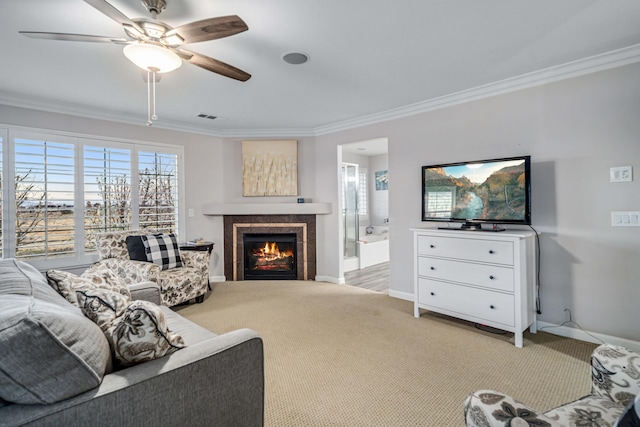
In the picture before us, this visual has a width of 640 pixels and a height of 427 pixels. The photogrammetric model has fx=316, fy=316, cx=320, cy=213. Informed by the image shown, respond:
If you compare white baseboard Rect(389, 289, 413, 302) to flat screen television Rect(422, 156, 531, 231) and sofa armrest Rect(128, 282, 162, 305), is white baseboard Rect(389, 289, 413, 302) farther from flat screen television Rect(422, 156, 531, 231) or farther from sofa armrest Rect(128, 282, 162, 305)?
sofa armrest Rect(128, 282, 162, 305)

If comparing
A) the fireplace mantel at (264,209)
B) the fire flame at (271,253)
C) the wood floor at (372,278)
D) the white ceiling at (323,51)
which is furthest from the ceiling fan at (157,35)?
the wood floor at (372,278)

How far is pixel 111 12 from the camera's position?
5.50 ft

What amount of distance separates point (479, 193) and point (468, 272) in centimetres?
81

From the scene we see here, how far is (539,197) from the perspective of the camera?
304 cm

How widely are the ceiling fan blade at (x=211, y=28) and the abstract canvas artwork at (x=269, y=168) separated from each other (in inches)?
130

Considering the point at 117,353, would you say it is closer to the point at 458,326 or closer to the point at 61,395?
the point at 61,395

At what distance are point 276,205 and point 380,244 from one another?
2.64 m

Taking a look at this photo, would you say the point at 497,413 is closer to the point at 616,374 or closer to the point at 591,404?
the point at 591,404

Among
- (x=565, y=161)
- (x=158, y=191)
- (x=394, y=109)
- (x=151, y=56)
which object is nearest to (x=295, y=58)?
(x=151, y=56)

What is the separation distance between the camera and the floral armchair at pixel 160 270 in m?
3.42

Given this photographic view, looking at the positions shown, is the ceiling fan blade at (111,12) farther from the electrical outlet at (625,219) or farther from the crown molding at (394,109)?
the electrical outlet at (625,219)

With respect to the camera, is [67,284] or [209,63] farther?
[209,63]

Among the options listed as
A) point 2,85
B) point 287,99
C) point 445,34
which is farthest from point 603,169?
point 2,85

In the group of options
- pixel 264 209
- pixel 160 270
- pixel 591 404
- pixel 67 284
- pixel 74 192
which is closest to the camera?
pixel 591 404
